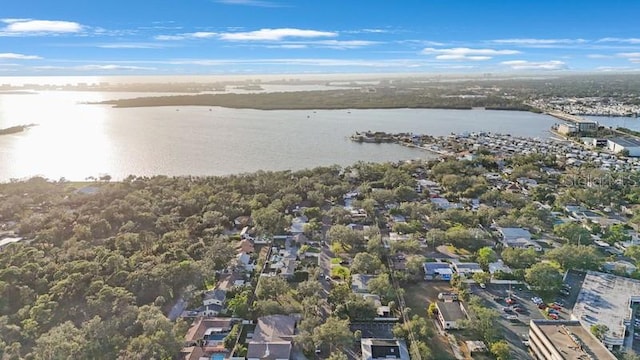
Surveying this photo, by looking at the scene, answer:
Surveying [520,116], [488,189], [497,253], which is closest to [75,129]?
[488,189]

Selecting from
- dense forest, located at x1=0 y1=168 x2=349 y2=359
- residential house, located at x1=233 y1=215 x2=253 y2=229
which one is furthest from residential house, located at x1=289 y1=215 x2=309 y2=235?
residential house, located at x1=233 y1=215 x2=253 y2=229

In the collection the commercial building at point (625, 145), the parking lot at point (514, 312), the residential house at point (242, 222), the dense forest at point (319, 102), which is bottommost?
the parking lot at point (514, 312)

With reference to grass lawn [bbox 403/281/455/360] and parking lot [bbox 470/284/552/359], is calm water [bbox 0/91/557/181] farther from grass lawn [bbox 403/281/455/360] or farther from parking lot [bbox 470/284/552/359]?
parking lot [bbox 470/284/552/359]

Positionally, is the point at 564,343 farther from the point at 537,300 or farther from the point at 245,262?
the point at 245,262

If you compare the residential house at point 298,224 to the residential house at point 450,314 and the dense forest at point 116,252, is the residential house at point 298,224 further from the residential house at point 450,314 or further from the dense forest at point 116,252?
the residential house at point 450,314

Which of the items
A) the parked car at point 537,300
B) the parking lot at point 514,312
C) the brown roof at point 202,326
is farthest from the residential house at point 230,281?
the parked car at point 537,300

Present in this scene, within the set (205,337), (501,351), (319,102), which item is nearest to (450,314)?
(501,351)

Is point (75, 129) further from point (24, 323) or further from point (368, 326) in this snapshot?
point (368, 326)
